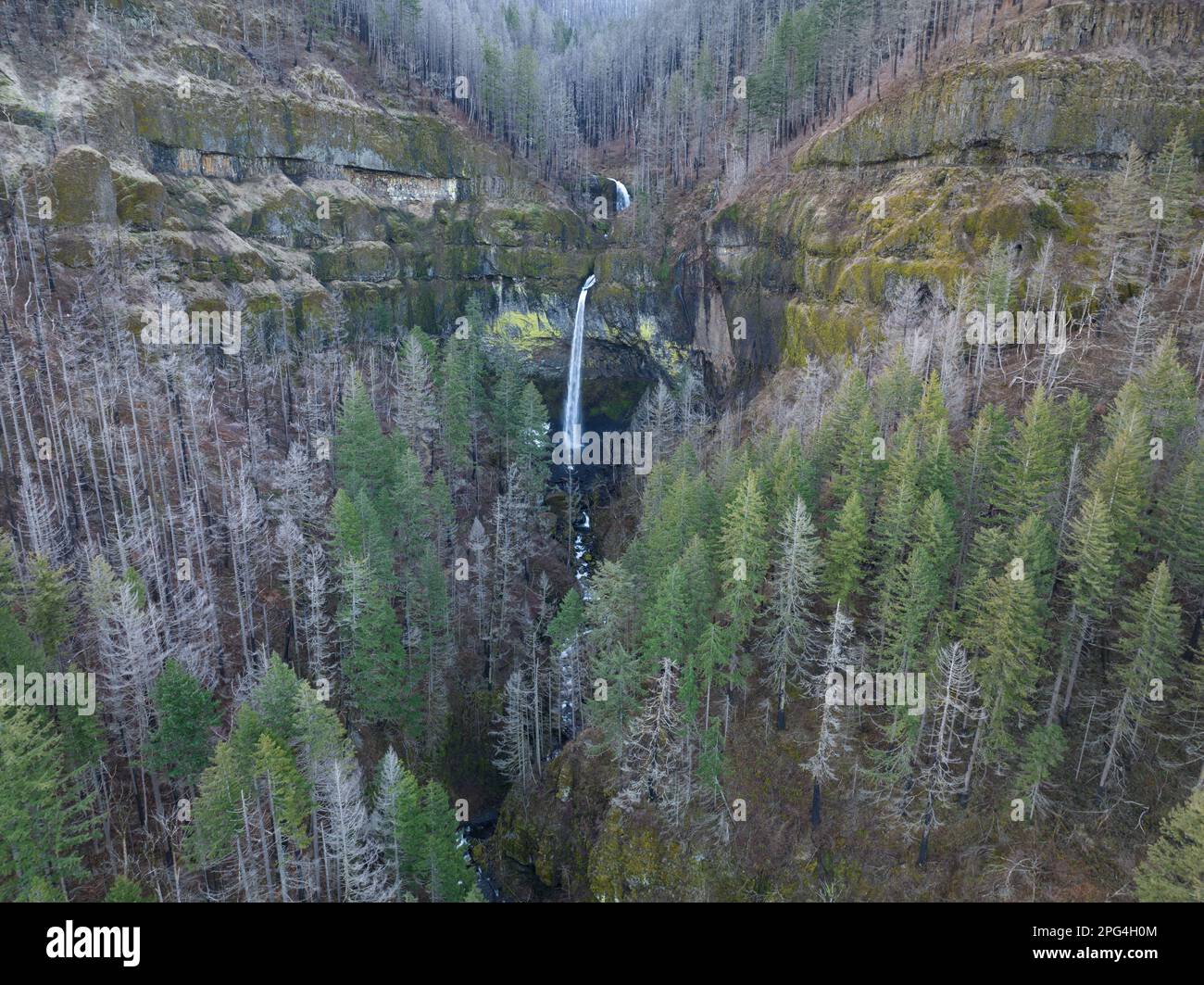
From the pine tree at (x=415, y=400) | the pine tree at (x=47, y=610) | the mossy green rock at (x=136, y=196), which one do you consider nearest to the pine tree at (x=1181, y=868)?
the pine tree at (x=47, y=610)

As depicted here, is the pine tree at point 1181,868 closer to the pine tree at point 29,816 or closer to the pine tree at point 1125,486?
the pine tree at point 1125,486

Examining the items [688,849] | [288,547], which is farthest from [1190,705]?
[288,547]

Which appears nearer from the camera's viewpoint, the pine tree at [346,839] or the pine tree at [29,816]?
the pine tree at [29,816]

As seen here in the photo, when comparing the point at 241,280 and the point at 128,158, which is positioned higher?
the point at 128,158

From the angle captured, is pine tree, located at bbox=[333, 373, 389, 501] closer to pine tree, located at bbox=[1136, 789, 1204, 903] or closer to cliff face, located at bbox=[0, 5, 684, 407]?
cliff face, located at bbox=[0, 5, 684, 407]

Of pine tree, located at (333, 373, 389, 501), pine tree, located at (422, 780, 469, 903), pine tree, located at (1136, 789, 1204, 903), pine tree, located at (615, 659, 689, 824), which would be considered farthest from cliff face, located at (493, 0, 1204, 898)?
pine tree, located at (333, 373, 389, 501)

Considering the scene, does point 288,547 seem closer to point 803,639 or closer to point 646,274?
point 803,639
